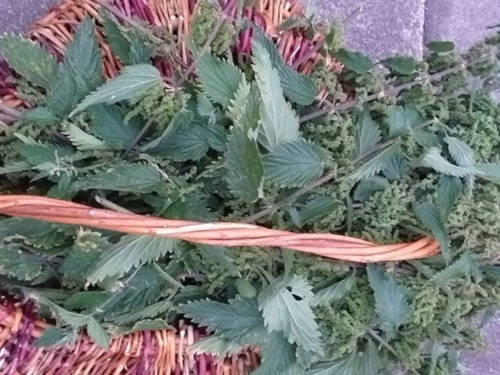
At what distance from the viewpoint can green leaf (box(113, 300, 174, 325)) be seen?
2.79 ft

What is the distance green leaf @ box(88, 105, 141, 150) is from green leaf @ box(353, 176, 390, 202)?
217 millimetres

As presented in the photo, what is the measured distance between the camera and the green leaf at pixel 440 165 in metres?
0.86

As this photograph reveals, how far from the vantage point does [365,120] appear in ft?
2.94

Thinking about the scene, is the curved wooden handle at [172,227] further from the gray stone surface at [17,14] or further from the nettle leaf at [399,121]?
the gray stone surface at [17,14]

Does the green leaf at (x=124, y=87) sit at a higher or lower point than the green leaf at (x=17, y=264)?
higher

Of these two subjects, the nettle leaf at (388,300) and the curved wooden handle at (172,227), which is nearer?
the curved wooden handle at (172,227)

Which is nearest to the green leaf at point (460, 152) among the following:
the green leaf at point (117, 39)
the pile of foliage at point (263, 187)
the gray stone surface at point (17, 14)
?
the pile of foliage at point (263, 187)

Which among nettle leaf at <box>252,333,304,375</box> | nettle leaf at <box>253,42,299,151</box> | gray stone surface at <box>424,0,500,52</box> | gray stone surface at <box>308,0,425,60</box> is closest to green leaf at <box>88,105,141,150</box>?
nettle leaf at <box>253,42,299,151</box>

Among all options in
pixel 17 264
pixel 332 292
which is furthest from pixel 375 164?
pixel 17 264

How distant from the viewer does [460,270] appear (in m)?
0.90

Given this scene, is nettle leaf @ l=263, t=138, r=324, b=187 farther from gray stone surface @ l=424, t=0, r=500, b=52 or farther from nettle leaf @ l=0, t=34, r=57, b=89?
gray stone surface @ l=424, t=0, r=500, b=52

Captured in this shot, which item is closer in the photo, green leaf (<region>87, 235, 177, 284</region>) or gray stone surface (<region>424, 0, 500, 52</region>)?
green leaf (<region>87, 235, 177, 284</region>)

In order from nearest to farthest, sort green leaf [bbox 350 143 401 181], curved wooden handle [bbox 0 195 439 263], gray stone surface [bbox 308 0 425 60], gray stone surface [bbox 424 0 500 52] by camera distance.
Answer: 1. curved wooden handle [bbox 0 195 439 263]
2. green leaf [bbox 350 143 401 181]
3. gray stone surface [bbox 308 0 425 60]
4. gray stone surface [bbox 424 0 500 52]

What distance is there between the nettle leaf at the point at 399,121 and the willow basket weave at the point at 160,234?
0.07 m
